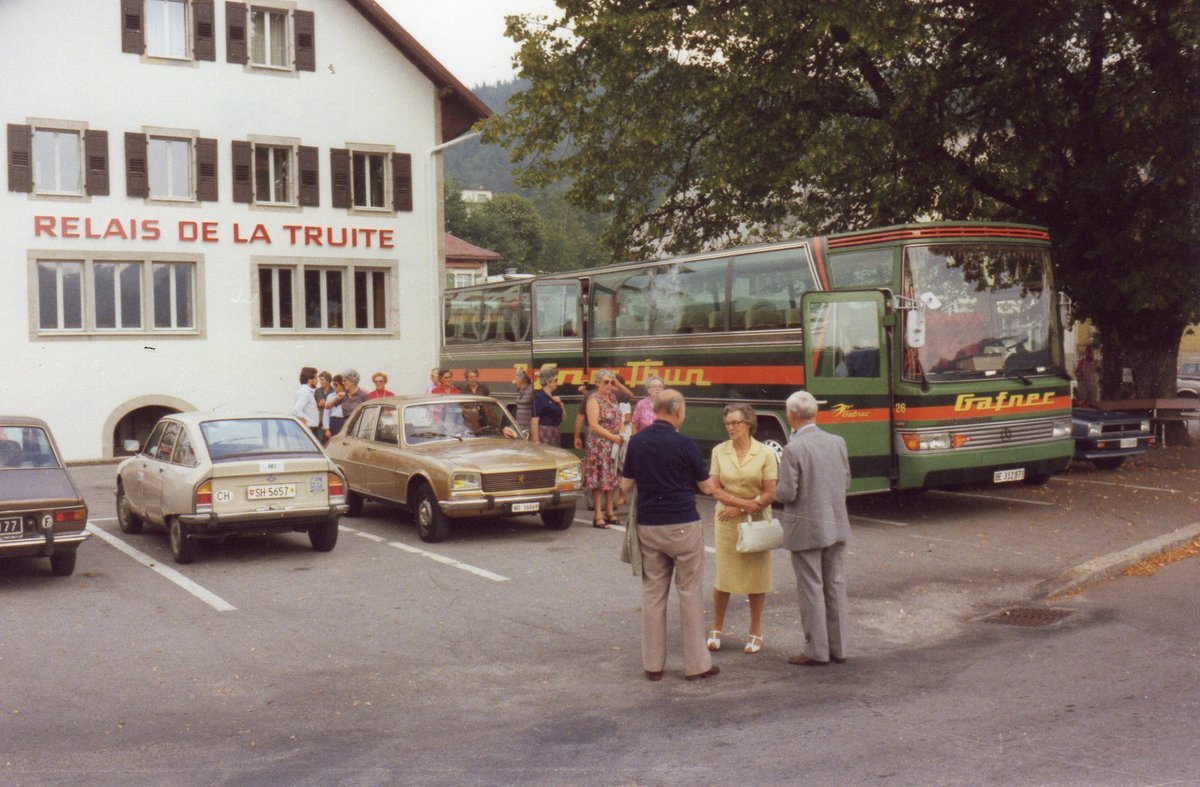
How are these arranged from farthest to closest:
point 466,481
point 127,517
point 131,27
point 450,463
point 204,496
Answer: point 131,27, point 127,517, point 450,463, point 466,481, point 204,496

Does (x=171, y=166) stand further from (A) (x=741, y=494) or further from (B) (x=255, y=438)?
(A) (x=741, y=494)

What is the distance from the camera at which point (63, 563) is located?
1188cm

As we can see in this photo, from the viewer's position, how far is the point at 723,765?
5.86m

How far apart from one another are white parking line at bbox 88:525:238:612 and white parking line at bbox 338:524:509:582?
240 centimetres

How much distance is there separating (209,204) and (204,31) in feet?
13.3

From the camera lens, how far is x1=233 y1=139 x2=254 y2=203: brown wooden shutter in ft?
96.6

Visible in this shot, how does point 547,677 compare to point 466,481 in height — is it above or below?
below

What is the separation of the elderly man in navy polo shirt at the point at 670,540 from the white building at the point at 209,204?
2315 centimetres

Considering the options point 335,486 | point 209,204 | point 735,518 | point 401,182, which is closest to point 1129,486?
point 335,486

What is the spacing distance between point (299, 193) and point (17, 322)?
23.3 feet

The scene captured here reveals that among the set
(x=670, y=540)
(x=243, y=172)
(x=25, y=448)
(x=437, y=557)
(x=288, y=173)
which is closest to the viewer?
(x=670, y=540)

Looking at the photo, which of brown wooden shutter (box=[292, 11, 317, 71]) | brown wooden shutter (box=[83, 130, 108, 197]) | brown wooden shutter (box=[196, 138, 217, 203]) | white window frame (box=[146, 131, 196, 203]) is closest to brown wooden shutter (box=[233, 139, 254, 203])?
brown wooden shutter (box=[196, 138, 217, 203])

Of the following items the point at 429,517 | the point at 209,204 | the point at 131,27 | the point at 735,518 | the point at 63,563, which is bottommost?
the point at 63,563

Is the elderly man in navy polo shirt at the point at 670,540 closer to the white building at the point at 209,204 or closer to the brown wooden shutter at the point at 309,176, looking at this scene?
the white building at the point at 209,204
